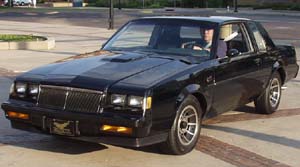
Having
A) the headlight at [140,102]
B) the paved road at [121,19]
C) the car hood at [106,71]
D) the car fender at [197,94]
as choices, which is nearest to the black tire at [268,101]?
the car fender at [197,94]

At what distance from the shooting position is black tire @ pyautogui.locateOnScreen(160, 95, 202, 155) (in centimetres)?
596

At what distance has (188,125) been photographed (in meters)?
6.29

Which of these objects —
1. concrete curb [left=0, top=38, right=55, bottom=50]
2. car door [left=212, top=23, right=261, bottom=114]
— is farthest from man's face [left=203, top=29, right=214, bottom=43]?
concrete curb [left=0, top=38, right=55, bottom=50]

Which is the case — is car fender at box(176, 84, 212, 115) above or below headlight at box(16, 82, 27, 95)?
below

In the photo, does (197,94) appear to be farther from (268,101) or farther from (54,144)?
(268,101)

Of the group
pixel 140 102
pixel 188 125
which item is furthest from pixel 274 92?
pixel 140 102

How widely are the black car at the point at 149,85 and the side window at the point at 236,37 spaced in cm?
1

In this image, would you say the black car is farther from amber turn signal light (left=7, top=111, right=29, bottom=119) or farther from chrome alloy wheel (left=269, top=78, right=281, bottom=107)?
chrome alloy wheel (left=269, top=78, right=281, bottom=107)

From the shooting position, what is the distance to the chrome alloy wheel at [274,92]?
848 centimetres

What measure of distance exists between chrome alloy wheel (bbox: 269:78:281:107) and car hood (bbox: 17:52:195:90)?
8.21 ft

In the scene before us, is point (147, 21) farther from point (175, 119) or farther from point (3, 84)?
point (3, 84)

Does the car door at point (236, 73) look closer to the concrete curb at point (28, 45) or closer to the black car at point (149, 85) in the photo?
the black car at point (149, 85)

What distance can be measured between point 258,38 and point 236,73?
111 centimetres

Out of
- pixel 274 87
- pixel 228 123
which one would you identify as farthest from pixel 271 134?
pixel 274 87
